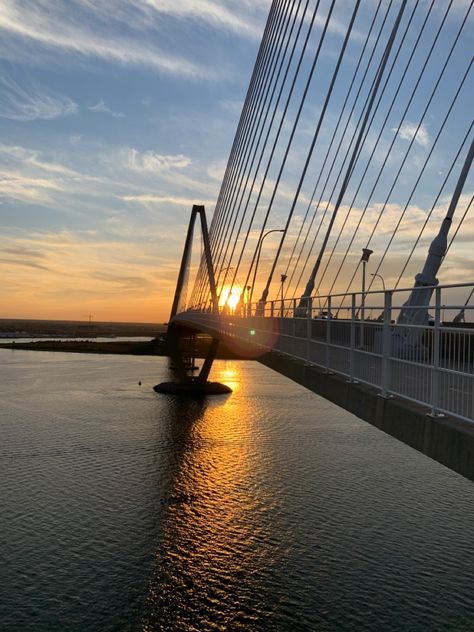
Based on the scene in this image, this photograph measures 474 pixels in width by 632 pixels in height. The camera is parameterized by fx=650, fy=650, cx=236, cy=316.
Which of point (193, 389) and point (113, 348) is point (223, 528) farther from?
point (113, 348)

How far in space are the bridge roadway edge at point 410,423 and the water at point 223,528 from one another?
24.5 feet

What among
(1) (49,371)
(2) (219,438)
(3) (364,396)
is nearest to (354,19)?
(3) (364,396)

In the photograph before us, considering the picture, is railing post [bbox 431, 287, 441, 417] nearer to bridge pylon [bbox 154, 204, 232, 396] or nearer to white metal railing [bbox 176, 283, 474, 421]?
white metal railing [bbox 176, 283, 474, 421]

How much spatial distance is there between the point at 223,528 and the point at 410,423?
608 inches

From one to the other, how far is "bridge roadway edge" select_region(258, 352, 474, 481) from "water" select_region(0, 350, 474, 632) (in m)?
7.48

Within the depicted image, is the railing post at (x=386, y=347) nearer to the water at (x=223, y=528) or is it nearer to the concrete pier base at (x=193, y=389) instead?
the water at (x=223, y=528)

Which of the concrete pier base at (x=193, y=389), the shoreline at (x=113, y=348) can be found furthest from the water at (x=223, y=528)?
the shoreline at (x=113, y=348)

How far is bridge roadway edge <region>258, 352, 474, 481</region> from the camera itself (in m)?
4.91

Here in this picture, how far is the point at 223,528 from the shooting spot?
66.3 feet

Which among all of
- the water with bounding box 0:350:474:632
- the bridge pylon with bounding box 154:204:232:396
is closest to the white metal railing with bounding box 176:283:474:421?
the water with bounding box 0:350:474:632

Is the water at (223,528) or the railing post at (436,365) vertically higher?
the railing post at (436,365)

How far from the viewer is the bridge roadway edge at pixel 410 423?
193 inches

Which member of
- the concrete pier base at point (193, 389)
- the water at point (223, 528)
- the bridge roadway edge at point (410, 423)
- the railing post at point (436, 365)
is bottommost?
the water at point (223, 528)

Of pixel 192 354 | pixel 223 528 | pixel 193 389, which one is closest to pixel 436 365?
pixel 223 528
